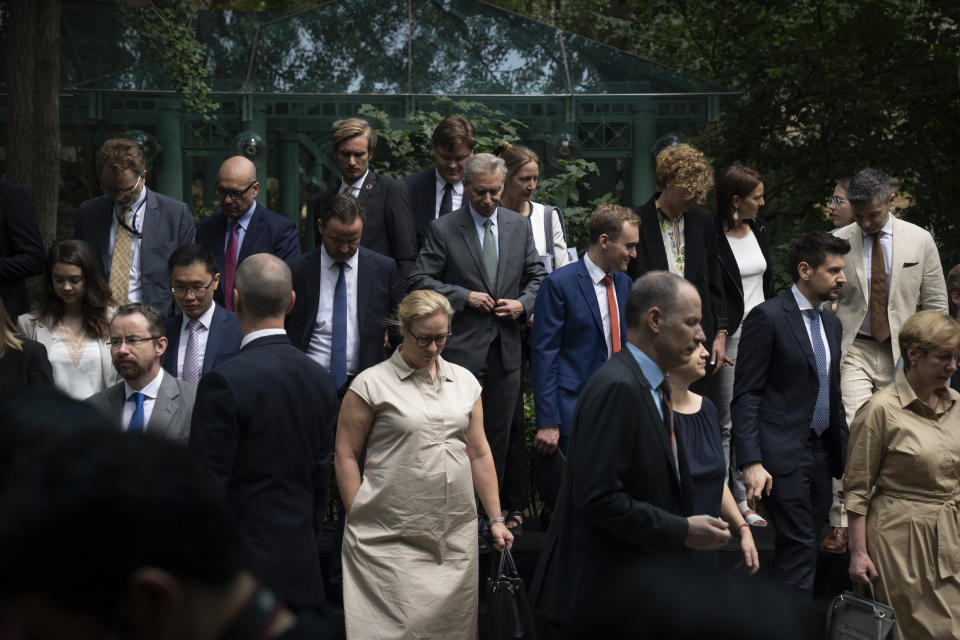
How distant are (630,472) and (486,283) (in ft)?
9.59

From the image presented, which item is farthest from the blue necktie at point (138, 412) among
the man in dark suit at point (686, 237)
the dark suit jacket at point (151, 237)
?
the man in dark suit at point (686, 237)

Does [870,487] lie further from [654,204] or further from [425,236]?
[425,236]

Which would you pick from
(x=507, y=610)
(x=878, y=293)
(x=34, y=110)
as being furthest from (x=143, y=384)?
(x=34, y=110)

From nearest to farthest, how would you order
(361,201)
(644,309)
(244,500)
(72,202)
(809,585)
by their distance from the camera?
(644,309), (244,500), (809,585), (361,201), (72,202)

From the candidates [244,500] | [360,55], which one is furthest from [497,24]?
[244,500]

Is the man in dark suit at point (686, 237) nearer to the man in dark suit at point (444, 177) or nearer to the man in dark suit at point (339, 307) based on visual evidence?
the man in dark suit at point (444, 177)

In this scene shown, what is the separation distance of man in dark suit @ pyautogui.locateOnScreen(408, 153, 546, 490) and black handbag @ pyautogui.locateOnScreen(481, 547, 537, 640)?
1398 millimetres

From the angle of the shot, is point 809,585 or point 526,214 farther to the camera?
point 526,214

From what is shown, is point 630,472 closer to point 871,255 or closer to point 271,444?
point 271,444

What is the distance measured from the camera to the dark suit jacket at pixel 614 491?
12.9 ft

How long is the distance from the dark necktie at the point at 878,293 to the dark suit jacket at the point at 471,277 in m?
2.21

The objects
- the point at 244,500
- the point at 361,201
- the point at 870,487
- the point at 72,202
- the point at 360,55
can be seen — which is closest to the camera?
the point at 244,500

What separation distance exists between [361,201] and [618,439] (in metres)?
3.46

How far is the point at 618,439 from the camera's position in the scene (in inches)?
156
